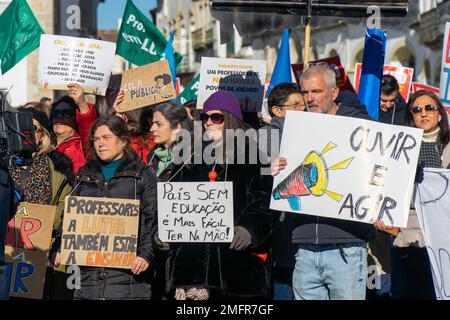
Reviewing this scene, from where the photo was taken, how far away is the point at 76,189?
7.30 metres

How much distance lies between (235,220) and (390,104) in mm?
2957

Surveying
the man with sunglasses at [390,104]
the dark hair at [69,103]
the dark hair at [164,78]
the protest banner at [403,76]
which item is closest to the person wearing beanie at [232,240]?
the man with sunglasses at [390,104]

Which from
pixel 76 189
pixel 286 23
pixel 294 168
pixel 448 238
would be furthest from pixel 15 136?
pixel 286 23

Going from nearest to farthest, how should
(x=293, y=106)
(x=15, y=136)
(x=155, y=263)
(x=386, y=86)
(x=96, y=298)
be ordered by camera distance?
(x=15, y=136) < (x=96, y=298) < (x=155, y=263) < (x=293, y=106) < (x=386, y=86)

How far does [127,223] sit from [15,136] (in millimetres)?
1086

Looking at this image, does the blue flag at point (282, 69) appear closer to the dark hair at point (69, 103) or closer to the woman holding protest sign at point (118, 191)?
the dark hair at point (69, 103)

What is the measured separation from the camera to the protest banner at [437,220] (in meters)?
7.30

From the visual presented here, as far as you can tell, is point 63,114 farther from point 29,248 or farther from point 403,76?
point 403,76

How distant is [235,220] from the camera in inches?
273

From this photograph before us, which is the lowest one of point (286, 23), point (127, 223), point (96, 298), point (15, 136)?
point (96, 298)

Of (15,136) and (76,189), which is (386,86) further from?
(15,136)

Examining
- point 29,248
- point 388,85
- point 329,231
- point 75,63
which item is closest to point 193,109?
point 75,63

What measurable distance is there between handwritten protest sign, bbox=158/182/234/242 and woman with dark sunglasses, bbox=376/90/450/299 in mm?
1534

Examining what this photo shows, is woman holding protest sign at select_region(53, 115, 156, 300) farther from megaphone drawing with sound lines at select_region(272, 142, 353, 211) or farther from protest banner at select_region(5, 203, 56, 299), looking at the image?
megaphone drawing with sound lines at select_region(272, 142, 353, 211)
